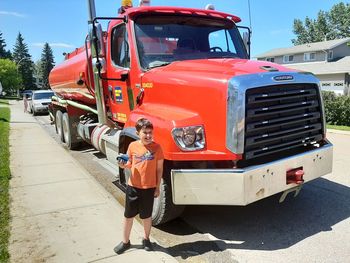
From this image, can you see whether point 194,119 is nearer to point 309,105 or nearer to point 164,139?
point 164,139

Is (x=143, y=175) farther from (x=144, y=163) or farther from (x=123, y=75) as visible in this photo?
(x=123, y=75)

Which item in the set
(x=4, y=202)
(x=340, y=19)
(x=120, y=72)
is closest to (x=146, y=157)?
(x=120, y=72)

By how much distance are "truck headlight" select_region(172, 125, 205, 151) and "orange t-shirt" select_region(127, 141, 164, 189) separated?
0.26m

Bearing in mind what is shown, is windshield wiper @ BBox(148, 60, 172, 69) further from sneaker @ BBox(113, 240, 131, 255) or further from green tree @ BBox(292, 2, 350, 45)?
green tree @ BBox(292, 2, 350, 45)

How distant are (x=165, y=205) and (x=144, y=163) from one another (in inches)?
32.0

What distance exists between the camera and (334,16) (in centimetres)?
7144

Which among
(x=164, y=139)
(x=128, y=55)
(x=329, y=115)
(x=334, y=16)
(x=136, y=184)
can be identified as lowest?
(x=329, y=115)

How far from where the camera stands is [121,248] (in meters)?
4.07

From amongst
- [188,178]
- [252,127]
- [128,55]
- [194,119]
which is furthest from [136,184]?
[128,55]

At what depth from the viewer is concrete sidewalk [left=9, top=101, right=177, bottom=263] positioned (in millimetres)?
4043

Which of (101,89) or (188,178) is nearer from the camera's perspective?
(188,178)

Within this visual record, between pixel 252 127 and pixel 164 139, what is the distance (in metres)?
0.97

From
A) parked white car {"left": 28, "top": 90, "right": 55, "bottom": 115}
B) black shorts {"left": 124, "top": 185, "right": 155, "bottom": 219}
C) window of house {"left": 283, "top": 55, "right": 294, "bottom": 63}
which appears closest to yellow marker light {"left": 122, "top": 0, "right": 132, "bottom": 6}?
black shorts {"left": 124, "top": 185, "right": 155, "bottom": 219}

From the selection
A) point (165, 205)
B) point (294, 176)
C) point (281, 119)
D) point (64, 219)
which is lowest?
point (64, 219)
